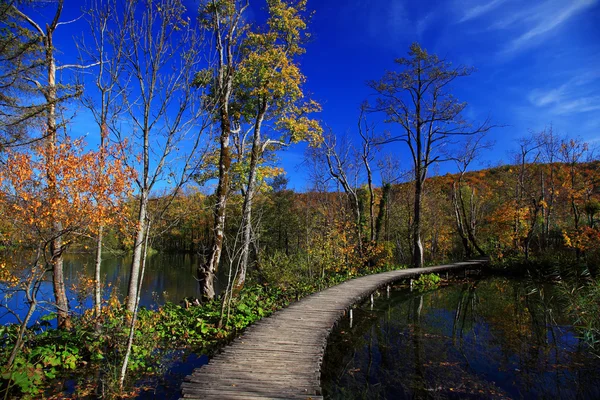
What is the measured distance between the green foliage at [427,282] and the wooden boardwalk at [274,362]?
8.74 meters

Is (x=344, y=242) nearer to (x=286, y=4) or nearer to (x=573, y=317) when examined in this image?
(x=573, y=317)

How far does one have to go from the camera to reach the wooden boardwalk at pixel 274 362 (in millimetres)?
3857

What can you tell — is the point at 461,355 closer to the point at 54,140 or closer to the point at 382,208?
the point at 54,140

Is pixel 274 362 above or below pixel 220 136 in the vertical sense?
below

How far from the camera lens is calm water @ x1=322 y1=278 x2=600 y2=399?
17.0 feet

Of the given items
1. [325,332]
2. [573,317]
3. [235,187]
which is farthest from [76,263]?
[573,317]

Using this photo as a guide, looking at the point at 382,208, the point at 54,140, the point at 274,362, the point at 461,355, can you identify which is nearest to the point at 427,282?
the point at 382,208

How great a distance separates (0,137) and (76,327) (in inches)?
153

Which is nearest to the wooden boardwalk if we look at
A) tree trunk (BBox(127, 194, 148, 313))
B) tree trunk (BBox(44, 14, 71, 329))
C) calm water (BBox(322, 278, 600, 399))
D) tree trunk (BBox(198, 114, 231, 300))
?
calm water (BBox(322, 278, 600, 399))

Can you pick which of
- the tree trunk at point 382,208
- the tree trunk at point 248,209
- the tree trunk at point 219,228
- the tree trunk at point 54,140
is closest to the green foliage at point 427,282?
the tree trunk at point 382,208

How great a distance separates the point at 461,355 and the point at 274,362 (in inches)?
161

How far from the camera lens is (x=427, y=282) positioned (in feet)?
52.9

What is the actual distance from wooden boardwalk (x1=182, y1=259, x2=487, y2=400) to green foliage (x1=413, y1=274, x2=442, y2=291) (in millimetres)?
8742

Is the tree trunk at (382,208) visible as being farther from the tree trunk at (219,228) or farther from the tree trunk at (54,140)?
the tree trunk at (54,140)
